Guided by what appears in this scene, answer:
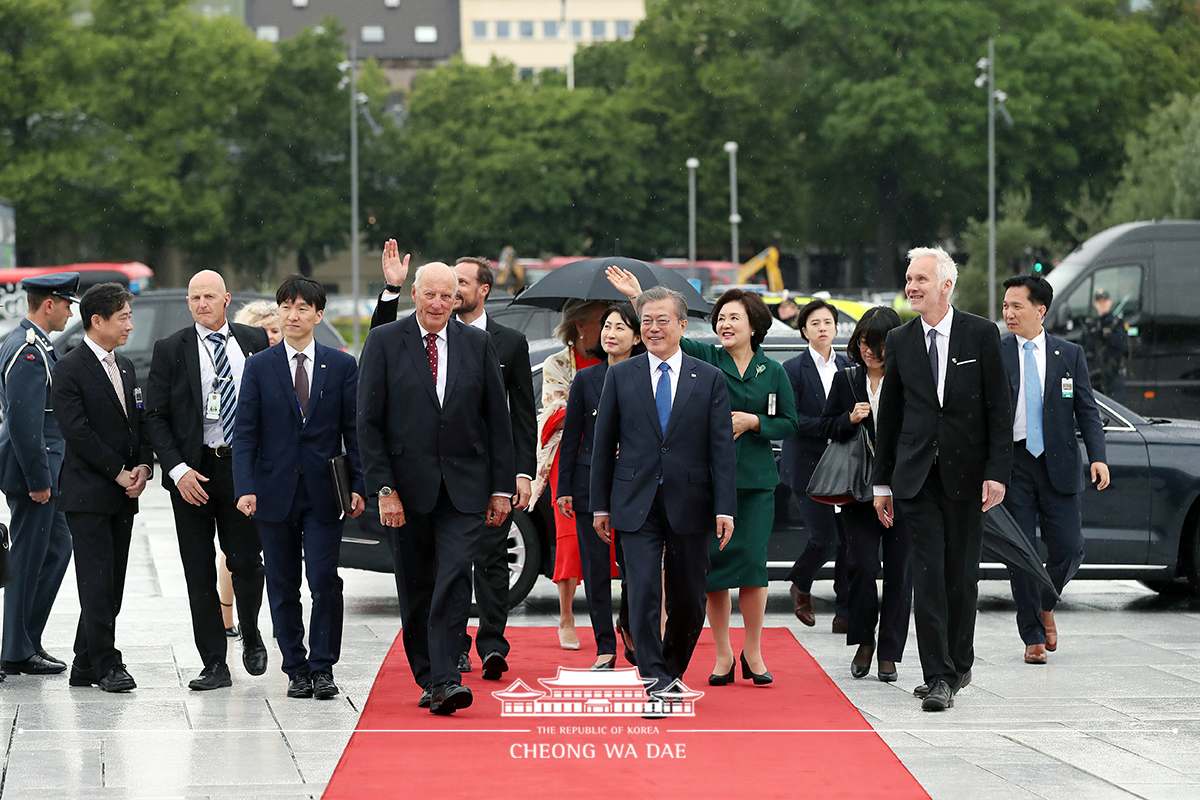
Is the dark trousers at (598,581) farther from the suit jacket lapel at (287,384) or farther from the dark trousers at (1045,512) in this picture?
the dark trousers at (1045,512)

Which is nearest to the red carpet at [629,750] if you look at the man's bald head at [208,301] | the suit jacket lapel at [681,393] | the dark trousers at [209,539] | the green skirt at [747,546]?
the green skirt at [747,546]

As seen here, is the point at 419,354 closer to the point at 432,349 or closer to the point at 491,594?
the point at 432,349

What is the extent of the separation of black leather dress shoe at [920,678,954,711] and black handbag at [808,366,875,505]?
1.08 metres

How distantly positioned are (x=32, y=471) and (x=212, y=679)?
1.30 metres

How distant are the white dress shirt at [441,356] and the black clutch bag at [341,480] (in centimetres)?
59

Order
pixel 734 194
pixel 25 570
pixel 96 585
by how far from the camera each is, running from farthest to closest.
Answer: pixel 734 194
pixel 25 570
pixel 96 585

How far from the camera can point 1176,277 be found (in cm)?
2012

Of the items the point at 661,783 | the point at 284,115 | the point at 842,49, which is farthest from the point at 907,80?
the point at 661,783

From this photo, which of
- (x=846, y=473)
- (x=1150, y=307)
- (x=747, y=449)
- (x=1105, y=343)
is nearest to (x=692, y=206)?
(x=1105, y=343)

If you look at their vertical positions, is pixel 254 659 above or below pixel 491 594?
below

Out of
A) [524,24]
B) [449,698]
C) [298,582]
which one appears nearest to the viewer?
[449,698]

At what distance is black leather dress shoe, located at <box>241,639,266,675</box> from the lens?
7699 mm

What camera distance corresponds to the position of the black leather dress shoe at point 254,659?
7.70 meters

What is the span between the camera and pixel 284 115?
217 feet
